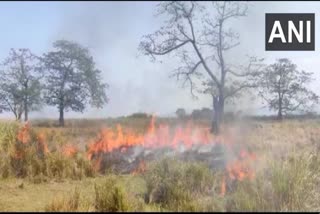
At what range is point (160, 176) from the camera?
10023mm

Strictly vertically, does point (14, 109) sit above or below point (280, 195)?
above

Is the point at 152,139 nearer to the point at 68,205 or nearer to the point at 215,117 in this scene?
the point at 215,117

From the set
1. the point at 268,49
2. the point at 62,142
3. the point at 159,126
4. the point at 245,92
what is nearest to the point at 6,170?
the point at 62,142

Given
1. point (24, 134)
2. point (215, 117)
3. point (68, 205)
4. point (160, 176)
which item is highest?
point (215, 117)

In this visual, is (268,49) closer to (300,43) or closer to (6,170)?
(300,43)

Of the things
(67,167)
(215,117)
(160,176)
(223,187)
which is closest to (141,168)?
(67,167)

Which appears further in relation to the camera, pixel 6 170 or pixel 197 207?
pixel 6 170

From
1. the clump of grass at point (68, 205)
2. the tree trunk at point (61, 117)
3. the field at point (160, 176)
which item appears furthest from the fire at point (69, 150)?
the clump of grass at point (68, 205)

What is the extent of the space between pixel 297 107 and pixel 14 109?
8127 millimetres

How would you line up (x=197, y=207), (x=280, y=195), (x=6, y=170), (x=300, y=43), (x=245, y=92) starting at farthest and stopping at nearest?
1. (x=6, y=170)
2. (x=245, y=92)
3. (x=300, y=43)
4. (x=280, y=195)
5. (x=197, y=207)

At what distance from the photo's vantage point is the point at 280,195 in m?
8.40

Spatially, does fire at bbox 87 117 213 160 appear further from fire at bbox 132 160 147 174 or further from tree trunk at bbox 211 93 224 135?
tree trunk at bbox 211 93 224 135

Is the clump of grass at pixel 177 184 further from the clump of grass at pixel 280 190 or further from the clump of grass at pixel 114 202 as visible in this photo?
the clump of grass at pixel 280 190

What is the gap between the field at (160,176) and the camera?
7973 mm
